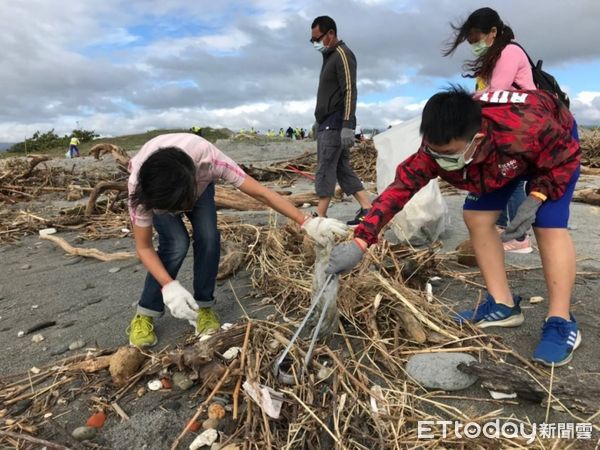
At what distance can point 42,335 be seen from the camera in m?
2.67

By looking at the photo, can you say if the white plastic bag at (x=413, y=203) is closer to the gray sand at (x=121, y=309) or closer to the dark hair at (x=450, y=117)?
the gray sand at (x=121, y=309)

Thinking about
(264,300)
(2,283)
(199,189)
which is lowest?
(2,283)

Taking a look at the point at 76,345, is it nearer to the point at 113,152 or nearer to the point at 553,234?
the point at 553,234

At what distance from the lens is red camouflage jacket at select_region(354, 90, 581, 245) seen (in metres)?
1.92

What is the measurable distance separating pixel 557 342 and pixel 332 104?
10.2 feet

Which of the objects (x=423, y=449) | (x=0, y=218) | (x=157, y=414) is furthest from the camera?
(x=0, y=218)

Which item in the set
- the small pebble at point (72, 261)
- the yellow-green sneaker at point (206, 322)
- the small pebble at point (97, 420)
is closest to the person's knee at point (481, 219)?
the yellow-green sneaker at point (206, 322)

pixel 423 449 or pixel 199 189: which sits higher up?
pixel 199 189

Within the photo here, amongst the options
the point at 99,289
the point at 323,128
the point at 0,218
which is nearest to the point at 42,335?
the point at 99,289

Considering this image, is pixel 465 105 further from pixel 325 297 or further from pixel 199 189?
pixel 199 189

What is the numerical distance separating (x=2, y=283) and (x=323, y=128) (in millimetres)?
2974

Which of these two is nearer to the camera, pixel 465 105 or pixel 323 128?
pixel 465 105

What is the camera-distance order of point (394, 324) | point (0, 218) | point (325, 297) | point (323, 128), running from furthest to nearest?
point (0, 218) < point (323, 128) < point (394, 324) < point (325, 297)

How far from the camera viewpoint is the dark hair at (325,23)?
4.54 m
